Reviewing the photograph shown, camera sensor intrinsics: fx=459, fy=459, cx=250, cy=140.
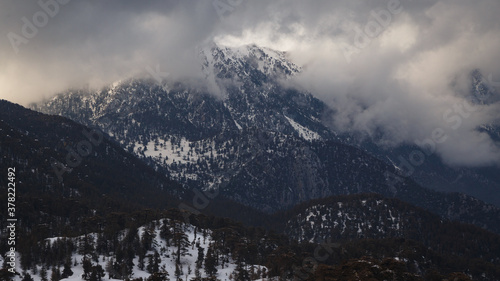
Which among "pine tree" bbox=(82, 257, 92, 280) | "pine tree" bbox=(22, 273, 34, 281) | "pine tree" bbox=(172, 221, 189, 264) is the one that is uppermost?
"pine tree" bbox=(172, 221, 189, 264)

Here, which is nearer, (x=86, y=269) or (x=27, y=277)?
(x=27, y=277)

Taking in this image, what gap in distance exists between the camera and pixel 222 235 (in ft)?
642

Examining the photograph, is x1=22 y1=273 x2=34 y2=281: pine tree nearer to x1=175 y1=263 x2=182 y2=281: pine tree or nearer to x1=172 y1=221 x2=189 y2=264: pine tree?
x1=175 y1=263 x2=182 y2=281: pine tree

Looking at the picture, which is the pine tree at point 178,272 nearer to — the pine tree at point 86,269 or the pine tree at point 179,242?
the pine tree at point 179,242

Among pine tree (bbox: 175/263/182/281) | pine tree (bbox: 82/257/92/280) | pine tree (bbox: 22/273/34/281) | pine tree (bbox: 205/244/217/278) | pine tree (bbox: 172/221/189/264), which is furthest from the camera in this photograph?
pine tree (bbox: 172/221/189/264)

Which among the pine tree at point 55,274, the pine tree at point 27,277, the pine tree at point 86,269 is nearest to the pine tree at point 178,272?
the pine tree at point 86,269

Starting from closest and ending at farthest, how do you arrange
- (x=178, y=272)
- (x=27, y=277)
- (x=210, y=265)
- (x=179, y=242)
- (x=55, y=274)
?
(x=27, y=277) → (x=55, y=274) → (x=178, y=272) → (x=210, y=265) → (x=179, y=242)

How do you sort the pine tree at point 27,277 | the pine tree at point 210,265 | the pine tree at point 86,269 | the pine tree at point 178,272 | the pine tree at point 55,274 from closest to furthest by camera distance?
the pine tree at point 27,277, the pine tree at point 86,269, the pine tree at point 55,274, the pine tree at point 178,272, the pine tree at point 210,265

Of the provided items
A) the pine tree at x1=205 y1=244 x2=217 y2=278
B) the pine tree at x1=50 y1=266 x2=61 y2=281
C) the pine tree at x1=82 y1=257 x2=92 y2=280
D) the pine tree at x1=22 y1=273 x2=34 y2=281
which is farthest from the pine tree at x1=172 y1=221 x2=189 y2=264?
the pine tree at x1=22 y1=273 x2=34 y2=281

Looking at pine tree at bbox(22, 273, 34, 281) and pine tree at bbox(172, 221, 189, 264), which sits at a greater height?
pine tree at bbox(172, 221, 189, 264)

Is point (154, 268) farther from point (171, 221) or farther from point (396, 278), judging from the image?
point (396, 278)

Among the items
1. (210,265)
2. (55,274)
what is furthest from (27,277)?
(210,265)

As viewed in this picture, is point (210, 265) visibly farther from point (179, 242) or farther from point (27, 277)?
point (27, 277)

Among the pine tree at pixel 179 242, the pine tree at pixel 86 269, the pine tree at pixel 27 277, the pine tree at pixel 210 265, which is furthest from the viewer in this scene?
the pine tree at pixel 179 242
